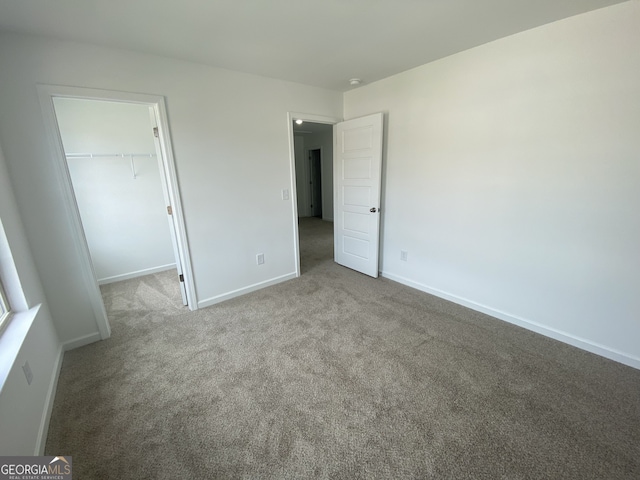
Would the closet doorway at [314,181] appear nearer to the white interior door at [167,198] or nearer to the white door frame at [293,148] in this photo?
the white door frame at [293,148]

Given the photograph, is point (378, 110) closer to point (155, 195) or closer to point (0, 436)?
point (155, 195)

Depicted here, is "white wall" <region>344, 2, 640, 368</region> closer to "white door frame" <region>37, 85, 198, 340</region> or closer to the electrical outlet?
"white door frame" <region>37, 85, 198, 340</region>

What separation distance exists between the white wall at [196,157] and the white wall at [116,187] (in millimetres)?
1578

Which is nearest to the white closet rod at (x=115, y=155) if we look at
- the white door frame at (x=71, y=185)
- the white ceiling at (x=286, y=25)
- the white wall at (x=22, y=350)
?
the white door frame at (x=71, y=185)

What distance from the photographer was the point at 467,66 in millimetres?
2473

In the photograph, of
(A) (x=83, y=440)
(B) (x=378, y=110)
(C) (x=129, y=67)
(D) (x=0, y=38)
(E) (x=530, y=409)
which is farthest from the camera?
(B) (x=378, y=110)

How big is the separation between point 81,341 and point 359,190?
3.29m

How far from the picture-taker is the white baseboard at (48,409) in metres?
1.46

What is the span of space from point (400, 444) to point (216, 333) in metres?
1.78

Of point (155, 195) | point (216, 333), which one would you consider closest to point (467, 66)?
point (216, 333)

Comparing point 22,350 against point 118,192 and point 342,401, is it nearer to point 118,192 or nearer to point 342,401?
point 342,401

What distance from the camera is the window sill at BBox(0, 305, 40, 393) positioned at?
1288 mm

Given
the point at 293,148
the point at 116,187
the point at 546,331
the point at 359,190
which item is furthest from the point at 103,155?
the point at 546,331

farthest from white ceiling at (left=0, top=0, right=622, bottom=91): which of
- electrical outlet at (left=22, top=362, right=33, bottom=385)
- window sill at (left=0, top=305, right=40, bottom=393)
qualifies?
electrical outlet at (left=22, top=362, right=33, bottom=385)
